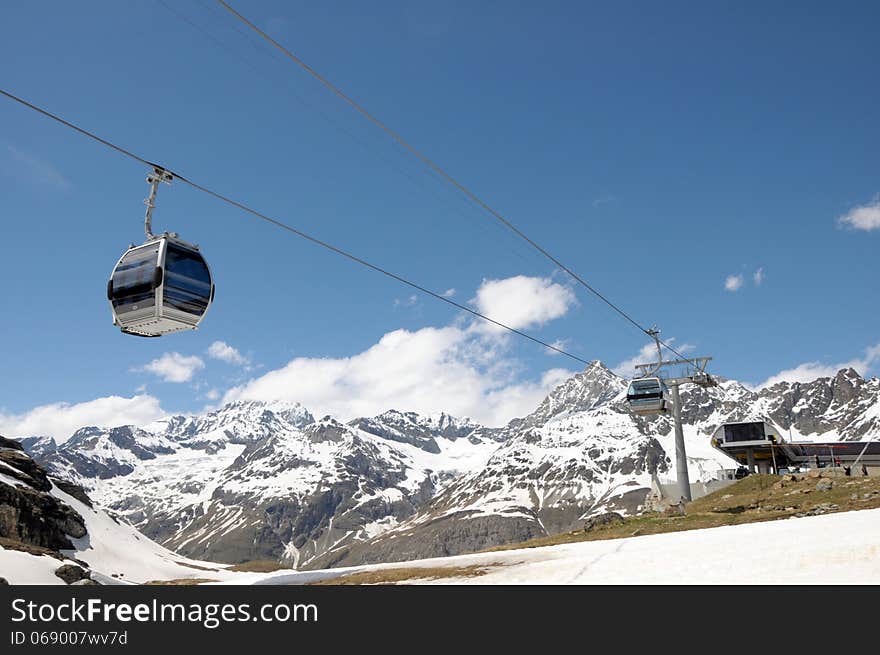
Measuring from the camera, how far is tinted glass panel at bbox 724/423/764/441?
3615 inches

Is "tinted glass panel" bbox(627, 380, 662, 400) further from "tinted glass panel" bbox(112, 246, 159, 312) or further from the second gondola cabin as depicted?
"tinted glass panel" bbox(112, 246, 159, 312)

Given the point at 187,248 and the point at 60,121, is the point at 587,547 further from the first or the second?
the point at 60,121

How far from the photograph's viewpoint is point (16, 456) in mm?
174250

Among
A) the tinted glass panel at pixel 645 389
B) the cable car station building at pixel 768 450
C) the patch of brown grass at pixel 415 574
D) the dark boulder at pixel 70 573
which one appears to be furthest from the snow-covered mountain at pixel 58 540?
the tinted glass panel at pixel 645 389

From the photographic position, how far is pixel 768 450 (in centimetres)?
9438

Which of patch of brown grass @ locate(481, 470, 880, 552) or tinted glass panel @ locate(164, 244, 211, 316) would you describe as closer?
tinted glass panel @ locate(164, 244, 211, 316)

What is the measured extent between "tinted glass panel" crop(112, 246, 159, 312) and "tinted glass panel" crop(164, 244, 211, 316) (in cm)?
44

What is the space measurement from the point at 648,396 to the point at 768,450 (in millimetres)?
55502

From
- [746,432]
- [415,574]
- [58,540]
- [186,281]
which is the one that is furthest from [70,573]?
[186,281]

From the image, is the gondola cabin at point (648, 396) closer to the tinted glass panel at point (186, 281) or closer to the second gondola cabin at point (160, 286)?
the tinted glass panel at point (186, 281)

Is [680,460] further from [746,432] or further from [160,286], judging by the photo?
[746,432]

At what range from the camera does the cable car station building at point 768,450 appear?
91.8 metres

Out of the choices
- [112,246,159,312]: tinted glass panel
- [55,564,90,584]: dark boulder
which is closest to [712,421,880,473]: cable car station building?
[112,246,159,312]: tinted glass panel
